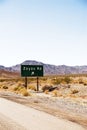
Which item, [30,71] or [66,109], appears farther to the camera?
[30,71]

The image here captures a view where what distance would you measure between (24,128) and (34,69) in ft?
120

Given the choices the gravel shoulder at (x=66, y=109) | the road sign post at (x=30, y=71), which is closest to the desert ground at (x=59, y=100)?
the gravel shoulder at (x=66, y=109)

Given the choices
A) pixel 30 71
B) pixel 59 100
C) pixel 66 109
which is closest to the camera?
pixel 66 109

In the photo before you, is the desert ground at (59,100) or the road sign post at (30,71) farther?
the road sign post at (30,71)

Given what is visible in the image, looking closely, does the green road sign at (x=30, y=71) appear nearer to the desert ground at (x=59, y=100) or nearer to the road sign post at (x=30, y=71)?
the road sign post at (x=30, y=71)

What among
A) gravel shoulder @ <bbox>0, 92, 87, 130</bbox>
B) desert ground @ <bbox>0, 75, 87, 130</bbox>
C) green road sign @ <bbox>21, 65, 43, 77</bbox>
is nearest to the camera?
gravel shoulder @ <bbox>0, 92, 87, 130</bbox>

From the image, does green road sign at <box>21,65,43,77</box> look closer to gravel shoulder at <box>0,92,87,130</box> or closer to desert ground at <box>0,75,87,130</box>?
desert ground at <box>0,75,87,130</box>

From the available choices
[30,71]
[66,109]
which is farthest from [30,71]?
[66,109]

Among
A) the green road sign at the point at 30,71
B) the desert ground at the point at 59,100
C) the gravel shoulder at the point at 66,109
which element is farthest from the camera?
the green road sign at the point at 30,71

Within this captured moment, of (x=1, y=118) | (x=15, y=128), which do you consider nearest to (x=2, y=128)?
(x=15, y=128)

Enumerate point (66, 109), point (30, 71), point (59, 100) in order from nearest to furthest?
point (66, 109) < point (59, 100) < point (30, 71)

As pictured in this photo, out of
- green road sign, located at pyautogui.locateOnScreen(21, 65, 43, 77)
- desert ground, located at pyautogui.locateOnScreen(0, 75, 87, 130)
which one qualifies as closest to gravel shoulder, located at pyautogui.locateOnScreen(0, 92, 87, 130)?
desert ground, located at pyautogui.locateOnScreen(0, 75, 87, 130)

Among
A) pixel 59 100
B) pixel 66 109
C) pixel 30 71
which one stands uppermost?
pixel 30 71

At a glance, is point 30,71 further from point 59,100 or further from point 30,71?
point 59,100
